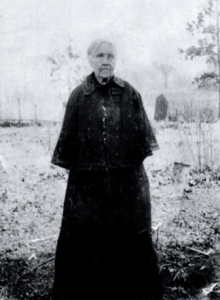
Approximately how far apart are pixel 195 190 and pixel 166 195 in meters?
0.52

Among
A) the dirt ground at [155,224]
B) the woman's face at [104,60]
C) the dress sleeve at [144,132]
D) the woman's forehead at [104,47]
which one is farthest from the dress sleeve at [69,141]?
the dirt ground at [155,224]

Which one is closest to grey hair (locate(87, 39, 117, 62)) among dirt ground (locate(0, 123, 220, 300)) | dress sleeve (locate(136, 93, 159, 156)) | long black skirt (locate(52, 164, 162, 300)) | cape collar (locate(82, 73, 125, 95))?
cape collar (locate(82, 73, 125, 95))

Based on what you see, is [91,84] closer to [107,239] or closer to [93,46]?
[93,46]

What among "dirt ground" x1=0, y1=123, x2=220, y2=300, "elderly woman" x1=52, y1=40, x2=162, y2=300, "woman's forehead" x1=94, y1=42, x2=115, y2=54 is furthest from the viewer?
"dirt ground" x1=0, y1=123, x2=220, y2=300

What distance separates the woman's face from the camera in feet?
8.29

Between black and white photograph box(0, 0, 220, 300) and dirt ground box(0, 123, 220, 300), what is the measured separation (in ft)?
0.06

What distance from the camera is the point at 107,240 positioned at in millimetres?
2799

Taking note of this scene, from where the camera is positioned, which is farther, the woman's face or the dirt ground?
the dirt ground

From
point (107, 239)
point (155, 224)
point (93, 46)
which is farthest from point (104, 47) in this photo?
point (155, 224)

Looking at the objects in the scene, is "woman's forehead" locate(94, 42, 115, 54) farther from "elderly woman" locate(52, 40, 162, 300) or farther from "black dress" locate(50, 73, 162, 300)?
"black dress" locate(50, 73, 162, 300)

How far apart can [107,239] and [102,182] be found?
0.47m

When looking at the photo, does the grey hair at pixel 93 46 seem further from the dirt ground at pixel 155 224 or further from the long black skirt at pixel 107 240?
the dirt ground at pixel 155 224

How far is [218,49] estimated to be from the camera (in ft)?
35.0

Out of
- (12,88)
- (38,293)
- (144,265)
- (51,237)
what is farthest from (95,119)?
(12,88)
